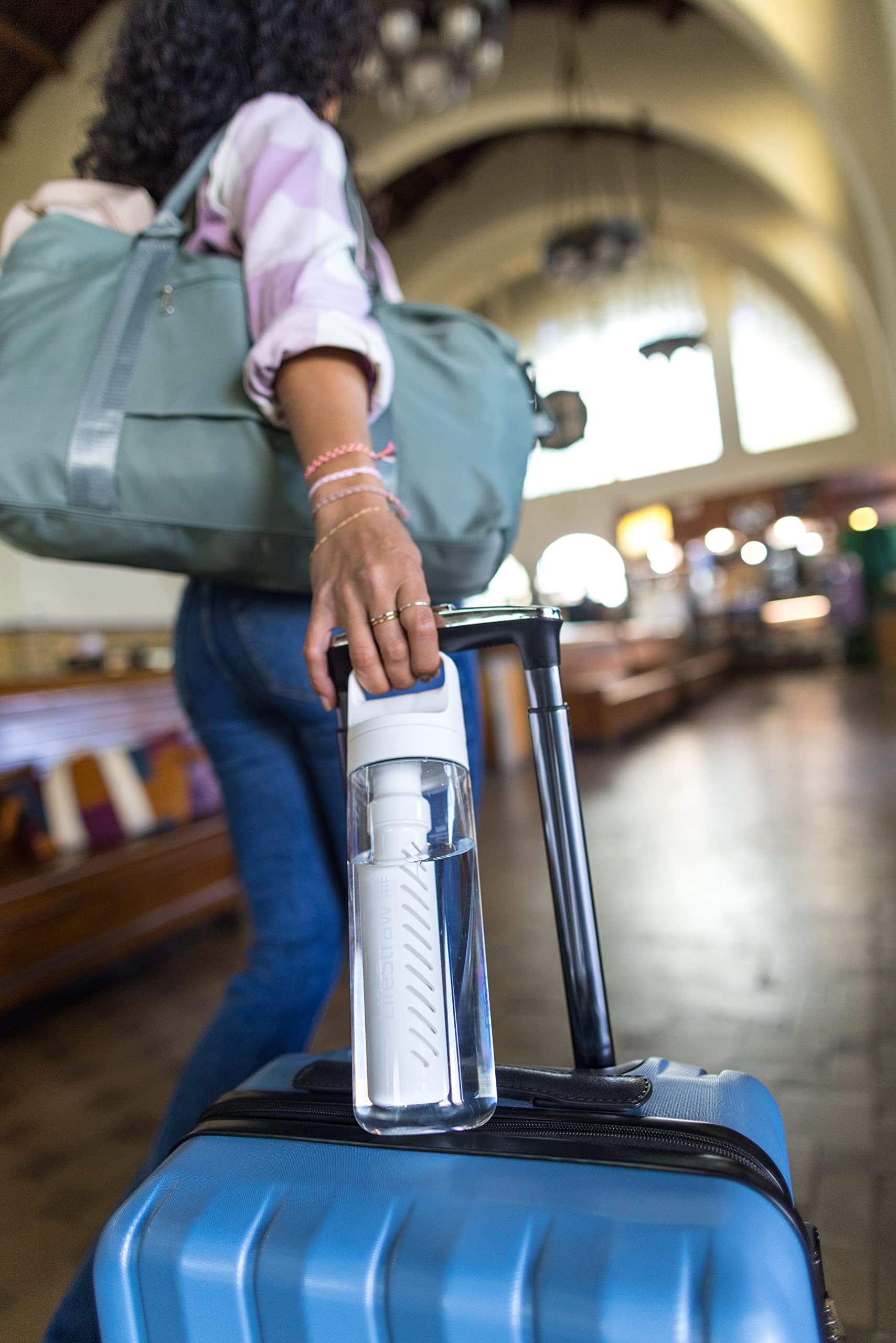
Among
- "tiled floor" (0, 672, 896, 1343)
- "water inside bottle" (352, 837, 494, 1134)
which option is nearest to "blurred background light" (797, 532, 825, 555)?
"tiled floor" (0, 672, 896, 1343)

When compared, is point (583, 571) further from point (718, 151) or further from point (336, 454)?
point (336, 454)

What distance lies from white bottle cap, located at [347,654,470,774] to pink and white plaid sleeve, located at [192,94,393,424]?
26 cm

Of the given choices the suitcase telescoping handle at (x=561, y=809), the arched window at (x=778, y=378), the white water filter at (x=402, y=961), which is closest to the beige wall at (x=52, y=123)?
the suitcase telescoping handle at (x=561, y=809)

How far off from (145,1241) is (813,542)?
15380mm

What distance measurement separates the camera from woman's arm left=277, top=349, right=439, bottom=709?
596 millimetres

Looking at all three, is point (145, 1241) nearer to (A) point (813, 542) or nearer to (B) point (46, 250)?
(B) point (46, 250)

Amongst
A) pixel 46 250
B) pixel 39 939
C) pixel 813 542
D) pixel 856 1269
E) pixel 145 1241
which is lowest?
pixel 856 1269

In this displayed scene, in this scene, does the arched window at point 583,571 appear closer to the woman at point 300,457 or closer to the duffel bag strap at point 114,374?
the woman at point 300,457

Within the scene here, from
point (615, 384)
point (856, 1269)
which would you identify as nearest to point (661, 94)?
point (615, 384)

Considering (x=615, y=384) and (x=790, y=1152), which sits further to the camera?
(x=615, y=384)

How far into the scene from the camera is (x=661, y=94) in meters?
8.31

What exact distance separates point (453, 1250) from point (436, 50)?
6.69 meters

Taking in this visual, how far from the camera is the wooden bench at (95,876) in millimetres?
2232

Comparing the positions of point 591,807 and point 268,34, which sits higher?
point 268,34
